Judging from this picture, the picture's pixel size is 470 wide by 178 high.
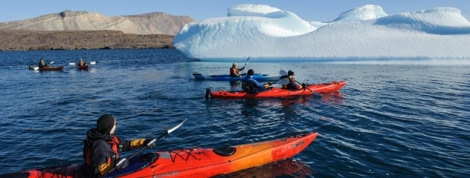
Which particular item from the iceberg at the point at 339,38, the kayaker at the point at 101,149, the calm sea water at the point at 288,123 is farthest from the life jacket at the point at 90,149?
the iceberg at the point at 339,38

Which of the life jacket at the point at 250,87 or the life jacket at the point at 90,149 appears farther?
the life jacket at the point at 250,87

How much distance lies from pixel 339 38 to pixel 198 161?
25940 mm

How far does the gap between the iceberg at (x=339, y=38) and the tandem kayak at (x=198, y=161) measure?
74.7ft

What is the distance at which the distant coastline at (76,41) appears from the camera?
110562 millimetres

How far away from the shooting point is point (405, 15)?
31469mm

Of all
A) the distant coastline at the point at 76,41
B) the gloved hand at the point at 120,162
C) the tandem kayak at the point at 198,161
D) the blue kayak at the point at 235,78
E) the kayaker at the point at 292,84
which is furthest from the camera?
the distant coastline at the point at 76,41

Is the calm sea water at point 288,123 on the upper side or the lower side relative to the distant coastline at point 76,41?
lower

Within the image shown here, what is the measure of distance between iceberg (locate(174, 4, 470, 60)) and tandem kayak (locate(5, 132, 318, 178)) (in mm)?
22769

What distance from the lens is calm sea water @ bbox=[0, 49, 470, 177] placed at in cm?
805

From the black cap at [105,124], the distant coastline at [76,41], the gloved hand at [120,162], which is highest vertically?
the distant coastline at [76,41]

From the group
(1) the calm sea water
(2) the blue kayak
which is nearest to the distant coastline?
(2) the blue kayak

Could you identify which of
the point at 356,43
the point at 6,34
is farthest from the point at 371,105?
the point at 6,34

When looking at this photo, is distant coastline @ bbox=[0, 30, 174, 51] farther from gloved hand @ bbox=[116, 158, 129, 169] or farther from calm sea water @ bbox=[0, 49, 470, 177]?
gloved hand @ bbox=[116, 158, 129, 169]

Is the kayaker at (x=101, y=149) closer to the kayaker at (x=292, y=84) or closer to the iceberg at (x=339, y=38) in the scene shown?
the kayaker at (x=292, y=84)
